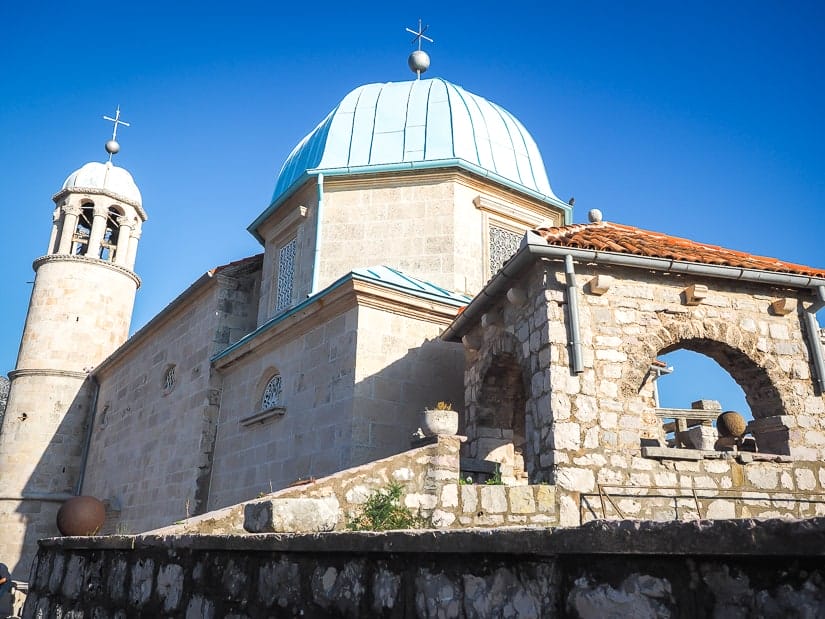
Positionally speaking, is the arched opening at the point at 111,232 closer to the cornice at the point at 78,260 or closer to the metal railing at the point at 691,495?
the cornice at the point at 78,260

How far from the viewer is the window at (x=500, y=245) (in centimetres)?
1149

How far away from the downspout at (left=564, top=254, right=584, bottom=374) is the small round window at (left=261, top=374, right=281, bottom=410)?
17.2ft

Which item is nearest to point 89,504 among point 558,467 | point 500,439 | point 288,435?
point 288,435

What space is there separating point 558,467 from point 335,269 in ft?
21.1

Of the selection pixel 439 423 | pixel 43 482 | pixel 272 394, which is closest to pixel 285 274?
pixel 272 394

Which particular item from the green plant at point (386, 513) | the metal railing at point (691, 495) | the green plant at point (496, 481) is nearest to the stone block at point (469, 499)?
the green plant at point (496, 481)

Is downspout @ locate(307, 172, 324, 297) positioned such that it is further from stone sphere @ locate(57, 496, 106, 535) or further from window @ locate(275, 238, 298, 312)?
stone sphere @ locate(57, 496, 106, 535)

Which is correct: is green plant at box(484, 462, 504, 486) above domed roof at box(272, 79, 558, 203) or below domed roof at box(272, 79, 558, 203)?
below

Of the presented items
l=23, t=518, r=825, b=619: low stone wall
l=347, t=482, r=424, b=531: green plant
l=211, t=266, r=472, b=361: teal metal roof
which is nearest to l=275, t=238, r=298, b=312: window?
l=211, t=266, r=472, b=361: teal metal roof

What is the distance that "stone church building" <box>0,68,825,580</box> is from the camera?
6.34 metres

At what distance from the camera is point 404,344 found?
354 inches

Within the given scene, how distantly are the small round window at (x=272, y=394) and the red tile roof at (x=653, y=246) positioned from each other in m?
5.17

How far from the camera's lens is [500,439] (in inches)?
311

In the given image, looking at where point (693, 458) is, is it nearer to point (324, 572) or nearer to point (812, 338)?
point (812, 338)
